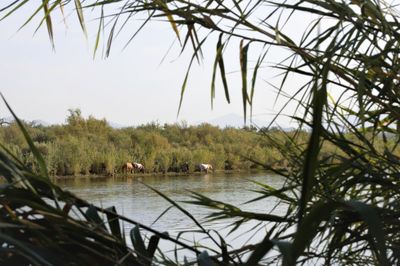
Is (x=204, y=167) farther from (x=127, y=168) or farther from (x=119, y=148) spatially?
(x=119, y=148)

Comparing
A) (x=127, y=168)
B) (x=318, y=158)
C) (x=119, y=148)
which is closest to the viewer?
(x=318, y=158)

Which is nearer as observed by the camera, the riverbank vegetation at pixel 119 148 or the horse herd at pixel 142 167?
the riverbank vegetation at pixel 119 148

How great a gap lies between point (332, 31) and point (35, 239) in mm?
919

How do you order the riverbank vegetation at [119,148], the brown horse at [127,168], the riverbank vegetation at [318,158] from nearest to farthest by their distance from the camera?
1. the riverbank vegetation at [318,158]
2. the riverbank vegetation at [119,148]
3. the brown horse at [127,168]

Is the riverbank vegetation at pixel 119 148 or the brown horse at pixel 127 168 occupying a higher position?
the riverbank vegetation at pixel 119 148

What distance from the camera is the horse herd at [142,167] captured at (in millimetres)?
8859

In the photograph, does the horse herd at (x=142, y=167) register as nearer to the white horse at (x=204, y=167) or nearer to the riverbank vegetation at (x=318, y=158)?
the white horse at (x=204, y=167)

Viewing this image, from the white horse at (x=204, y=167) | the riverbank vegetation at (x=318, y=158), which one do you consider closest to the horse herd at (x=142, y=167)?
the white horse at (x=204, y=167)

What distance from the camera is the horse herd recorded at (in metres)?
8.86

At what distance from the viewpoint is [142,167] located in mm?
9203

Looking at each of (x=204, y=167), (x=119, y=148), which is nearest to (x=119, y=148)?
(x=119, y=148)

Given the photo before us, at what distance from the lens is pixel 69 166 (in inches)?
335

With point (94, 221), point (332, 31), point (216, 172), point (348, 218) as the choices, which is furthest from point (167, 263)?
point (216, 172)

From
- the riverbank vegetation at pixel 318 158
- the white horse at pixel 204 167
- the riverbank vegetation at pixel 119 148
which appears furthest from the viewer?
the white horse at pixel 204 167
